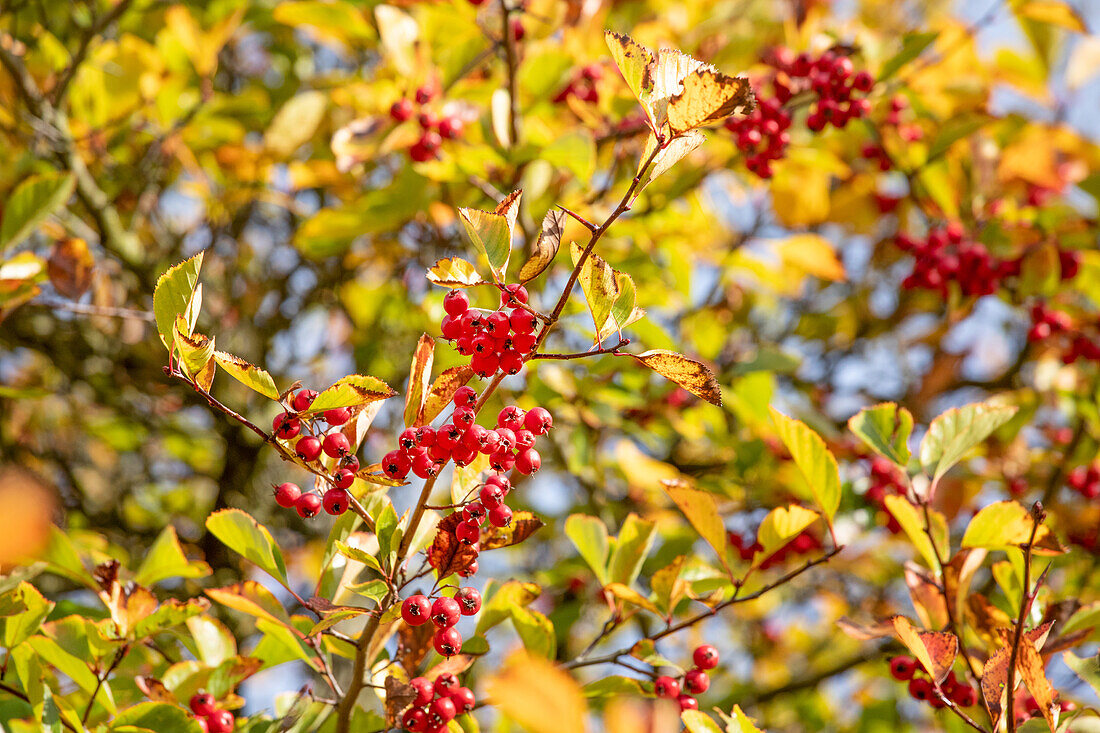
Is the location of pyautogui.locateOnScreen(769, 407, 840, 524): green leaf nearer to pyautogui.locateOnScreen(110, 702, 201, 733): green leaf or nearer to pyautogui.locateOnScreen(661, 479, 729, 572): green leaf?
pyautogui.locateOnScreen(661, 479, 729, 572): green leaf

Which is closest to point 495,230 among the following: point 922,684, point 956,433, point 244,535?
point 244,535

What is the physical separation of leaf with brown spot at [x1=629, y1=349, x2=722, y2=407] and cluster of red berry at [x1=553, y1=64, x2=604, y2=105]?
62.9 inches

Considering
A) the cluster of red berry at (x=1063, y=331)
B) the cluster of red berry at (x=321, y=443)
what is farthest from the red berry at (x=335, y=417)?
the cluster of red berry at (x=1063, y=331)

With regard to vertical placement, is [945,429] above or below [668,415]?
below

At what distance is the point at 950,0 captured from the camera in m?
4.93

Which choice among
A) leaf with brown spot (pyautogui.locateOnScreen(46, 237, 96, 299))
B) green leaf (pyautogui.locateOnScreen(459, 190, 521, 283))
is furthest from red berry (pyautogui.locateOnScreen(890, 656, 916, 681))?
leaf with brown spot (pyautogui.locateOnScreen(46, 237, 96, 299))

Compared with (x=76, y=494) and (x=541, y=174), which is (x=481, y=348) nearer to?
(x=541, y=174)

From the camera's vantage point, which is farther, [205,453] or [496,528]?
[205,453]

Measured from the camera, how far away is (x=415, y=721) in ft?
4.58

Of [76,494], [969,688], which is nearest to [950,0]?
[969,688]

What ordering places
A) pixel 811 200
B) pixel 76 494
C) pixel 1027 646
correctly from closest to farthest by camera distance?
pixel 1027 646 → pixel 811 200 → pixel 76 494

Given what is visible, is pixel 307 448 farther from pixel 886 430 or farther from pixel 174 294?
pixel 886 430

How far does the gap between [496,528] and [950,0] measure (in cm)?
509

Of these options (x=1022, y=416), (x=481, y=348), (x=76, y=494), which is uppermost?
(x=1022, y=416)
